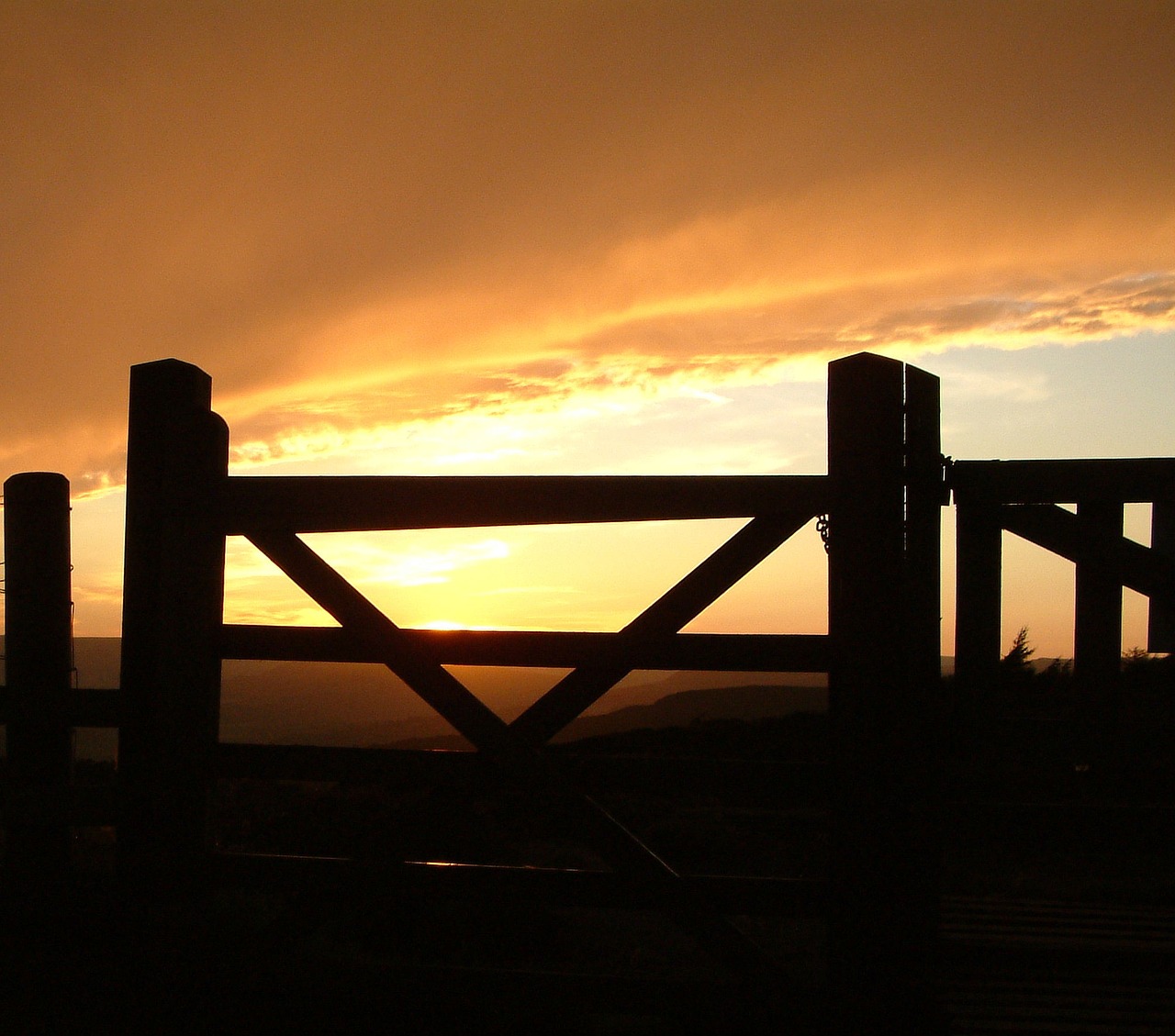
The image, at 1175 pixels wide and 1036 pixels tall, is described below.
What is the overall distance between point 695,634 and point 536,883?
106cm

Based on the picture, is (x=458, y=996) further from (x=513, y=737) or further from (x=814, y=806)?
(x=814, y=806)

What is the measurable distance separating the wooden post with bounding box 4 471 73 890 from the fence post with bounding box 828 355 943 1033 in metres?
3.40

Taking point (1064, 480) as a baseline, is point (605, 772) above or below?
below

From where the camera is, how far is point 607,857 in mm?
3543

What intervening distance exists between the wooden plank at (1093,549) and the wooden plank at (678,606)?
0.80 m

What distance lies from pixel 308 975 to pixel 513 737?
3.82 ft

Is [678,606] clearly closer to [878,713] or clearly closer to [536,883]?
[878,713]

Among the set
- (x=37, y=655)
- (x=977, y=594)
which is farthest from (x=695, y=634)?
(x=37, y=655)

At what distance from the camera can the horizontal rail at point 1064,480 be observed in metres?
3.55

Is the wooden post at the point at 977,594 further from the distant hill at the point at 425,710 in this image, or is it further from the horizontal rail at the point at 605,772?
the distant hill at the point at 425,710

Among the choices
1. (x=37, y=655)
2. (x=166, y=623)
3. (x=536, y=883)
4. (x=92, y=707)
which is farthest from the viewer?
(x=37, y=655)

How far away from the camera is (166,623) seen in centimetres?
390

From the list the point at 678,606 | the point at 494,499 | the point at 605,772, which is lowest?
the point at 605,772

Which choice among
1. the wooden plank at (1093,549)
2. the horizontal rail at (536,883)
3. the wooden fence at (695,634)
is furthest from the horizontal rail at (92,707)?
the wooden plank at (1093,549)
